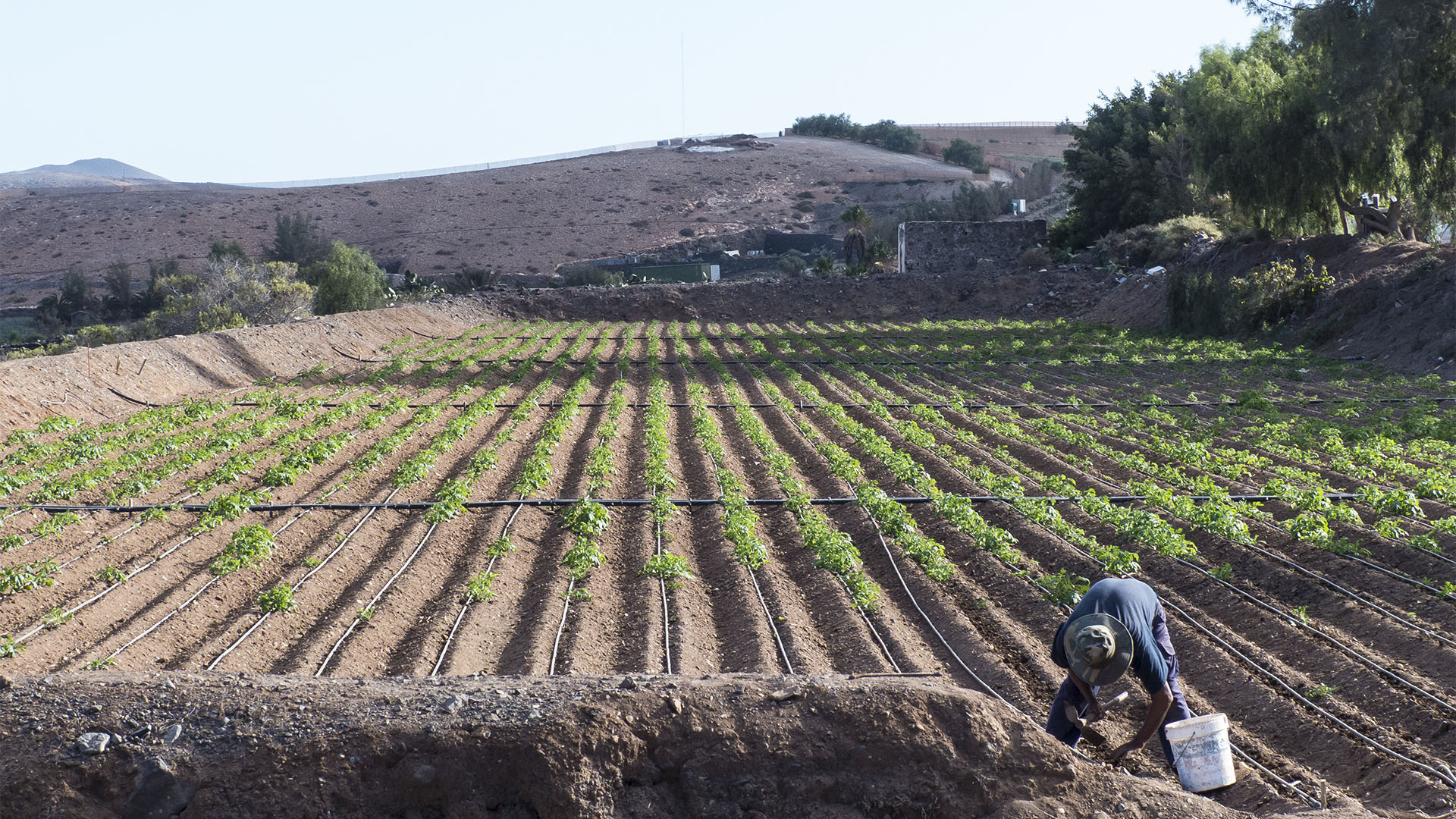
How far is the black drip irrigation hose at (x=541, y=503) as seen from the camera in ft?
34.6

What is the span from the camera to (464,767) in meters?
4.74

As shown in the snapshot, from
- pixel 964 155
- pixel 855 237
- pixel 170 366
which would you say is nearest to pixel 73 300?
pixel 170 366

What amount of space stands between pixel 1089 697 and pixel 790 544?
16.3 ft

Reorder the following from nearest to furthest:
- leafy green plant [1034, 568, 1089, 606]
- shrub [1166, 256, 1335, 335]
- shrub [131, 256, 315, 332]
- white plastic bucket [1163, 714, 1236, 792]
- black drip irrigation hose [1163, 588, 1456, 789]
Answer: white plastic bucket [1163, 714, 1236, 792] → black drip irrigation hose [1163, 588, 1456, 789] → leafy green plant [1034, 568, 1089, 606] → shrub [1166, 256, 1335, 335] → shrub [131, 256, 315, 332]

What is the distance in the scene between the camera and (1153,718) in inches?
207

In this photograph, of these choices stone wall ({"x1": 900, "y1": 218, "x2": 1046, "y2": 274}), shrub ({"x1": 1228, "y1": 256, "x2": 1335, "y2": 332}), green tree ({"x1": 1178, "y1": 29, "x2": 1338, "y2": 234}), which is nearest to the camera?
shrub ({"x1": 1228, "y1": 256, "x2": 1335, "y2": 332})

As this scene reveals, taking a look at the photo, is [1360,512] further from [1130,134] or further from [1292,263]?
[1130,134]

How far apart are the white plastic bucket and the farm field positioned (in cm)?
23

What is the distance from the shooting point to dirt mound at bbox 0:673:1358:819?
4680mm

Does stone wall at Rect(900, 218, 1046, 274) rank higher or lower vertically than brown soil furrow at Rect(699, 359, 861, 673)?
higher

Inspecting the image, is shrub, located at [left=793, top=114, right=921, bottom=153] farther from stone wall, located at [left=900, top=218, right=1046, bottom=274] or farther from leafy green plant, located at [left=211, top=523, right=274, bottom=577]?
leafy green plant, located at [left=211, top=523, right=274, bottom=577]

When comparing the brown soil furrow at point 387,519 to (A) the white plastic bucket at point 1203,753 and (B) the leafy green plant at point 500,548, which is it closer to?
(B) the leafy green plant at point 500,548

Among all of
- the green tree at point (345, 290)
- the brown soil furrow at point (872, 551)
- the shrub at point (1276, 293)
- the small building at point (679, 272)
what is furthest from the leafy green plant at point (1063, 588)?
the small building at point (679, 272)

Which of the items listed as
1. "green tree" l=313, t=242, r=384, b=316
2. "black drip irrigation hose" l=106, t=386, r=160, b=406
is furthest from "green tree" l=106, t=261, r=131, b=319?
"black drip irrigation hose" l=106, t=386, r=160, b=406
